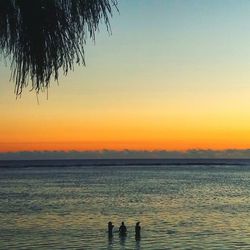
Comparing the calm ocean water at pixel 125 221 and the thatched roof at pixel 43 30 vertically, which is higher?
the thatched roof at pixel 43 30

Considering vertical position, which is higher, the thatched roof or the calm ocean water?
the thatched roof

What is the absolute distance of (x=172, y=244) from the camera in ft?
101

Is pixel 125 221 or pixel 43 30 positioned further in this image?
pixel 125 221

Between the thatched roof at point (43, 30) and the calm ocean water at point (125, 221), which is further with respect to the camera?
the calm ocean water at point (125, 221)

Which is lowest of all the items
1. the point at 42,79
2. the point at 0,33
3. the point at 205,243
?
the point at 205,243

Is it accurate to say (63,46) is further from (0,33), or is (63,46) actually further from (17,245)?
(17,245)

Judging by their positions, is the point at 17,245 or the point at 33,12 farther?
the point at 17,245

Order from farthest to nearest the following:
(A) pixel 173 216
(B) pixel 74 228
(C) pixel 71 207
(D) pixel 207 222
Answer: (C) pixel 71 207 → (A) pixel 173 216 → (D) pixel 207 222 → (B) pixel 74 228

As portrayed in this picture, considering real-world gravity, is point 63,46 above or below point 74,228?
above

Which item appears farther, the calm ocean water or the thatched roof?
the calm ocean water

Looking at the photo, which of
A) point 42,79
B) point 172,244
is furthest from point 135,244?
point 42,79

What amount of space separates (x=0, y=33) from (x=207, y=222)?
3964 cm

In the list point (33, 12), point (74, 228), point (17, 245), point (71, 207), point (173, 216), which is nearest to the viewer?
point (33, 12)

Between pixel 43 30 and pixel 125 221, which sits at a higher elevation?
pixel 43 30
